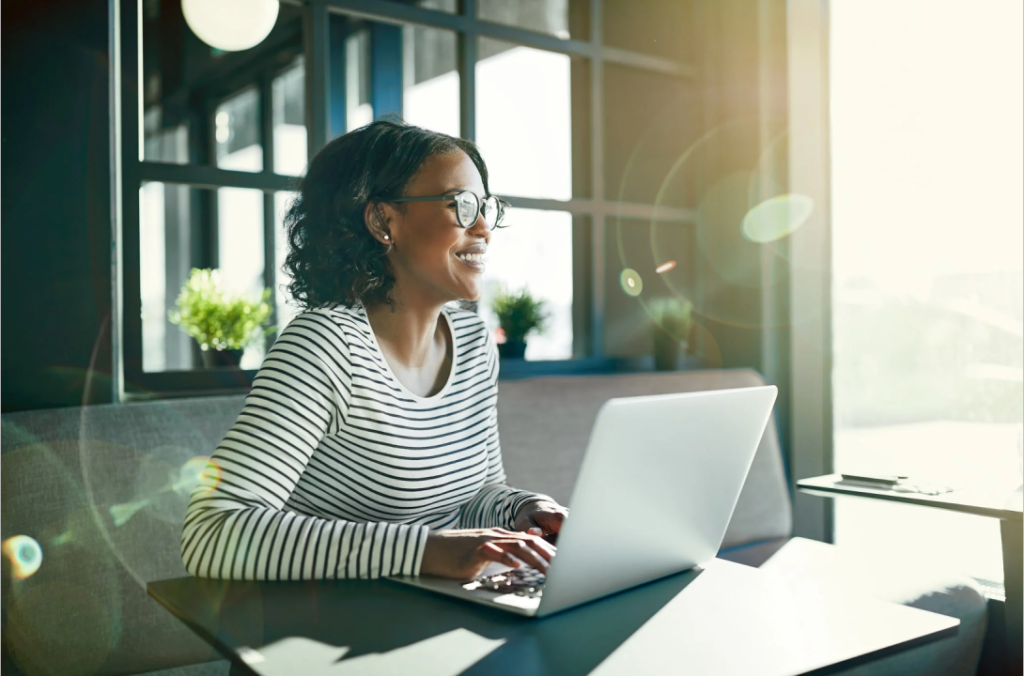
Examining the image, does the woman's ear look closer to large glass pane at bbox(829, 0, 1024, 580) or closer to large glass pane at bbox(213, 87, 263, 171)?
large glass pane at bbox(829, 0, 1024, 580)

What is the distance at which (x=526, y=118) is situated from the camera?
3.36m

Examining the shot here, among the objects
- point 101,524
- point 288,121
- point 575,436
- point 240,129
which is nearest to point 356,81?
point 288,121

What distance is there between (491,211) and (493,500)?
0.56m

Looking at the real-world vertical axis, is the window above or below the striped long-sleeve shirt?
above

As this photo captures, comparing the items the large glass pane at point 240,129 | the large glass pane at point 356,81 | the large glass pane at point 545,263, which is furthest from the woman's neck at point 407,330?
the large glass pane at point 240,129

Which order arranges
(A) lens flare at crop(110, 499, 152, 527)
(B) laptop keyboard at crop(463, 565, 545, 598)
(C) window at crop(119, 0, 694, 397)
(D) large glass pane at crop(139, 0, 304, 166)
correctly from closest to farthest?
(B) laptop keyboard at crop(463, 565, 545, 598), (A) lens flare at crop(110, 499, 152, 527), (C) window at crop(119, 0, 694, 397), (D) large glass pane at crop(139, 0, 304, 166)

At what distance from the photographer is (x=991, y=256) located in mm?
2539

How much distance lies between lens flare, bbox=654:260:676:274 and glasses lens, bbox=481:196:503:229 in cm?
176

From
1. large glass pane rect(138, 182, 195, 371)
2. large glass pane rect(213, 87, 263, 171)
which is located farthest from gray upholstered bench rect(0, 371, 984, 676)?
large glass pane rect(138, 182, 195, 371)

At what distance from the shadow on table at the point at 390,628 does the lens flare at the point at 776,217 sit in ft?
7.52

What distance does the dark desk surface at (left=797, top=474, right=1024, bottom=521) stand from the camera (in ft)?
4.95

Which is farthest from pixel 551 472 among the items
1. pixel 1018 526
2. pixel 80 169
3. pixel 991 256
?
pixel 991 256

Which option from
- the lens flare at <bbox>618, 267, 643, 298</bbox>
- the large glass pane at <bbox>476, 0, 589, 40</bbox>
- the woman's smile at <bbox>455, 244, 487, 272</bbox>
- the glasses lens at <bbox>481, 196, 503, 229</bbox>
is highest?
the large glass pane at <bbox>476, 0, 589, 40</bbox>

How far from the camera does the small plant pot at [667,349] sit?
2930 mm
